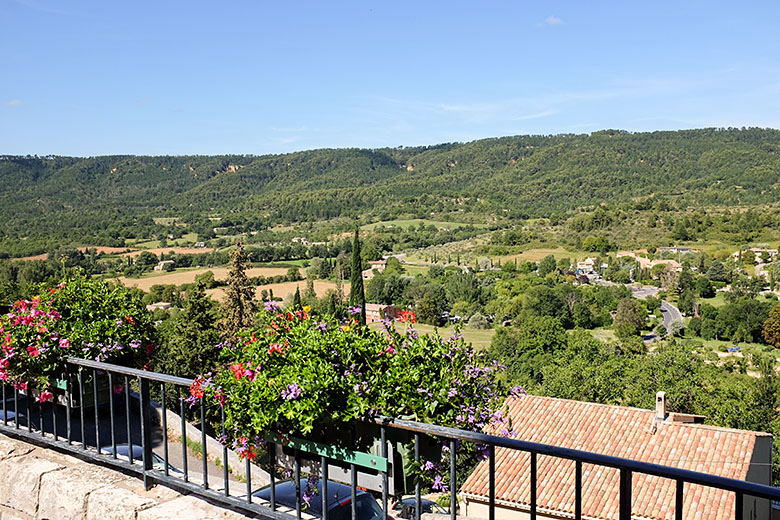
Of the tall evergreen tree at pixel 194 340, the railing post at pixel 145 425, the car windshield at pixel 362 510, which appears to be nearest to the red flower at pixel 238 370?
the railing post at pixel 145 425

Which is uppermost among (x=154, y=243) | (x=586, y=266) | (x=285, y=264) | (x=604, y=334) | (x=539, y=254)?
(x=154, y=243)


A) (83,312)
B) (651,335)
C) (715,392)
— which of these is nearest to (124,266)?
(651,335)

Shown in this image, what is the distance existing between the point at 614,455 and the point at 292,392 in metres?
8.89

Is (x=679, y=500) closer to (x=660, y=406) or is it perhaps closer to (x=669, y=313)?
(x=660, y=406)

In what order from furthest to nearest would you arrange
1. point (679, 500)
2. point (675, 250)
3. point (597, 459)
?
1. point (675, 250)
2. point (597, 459)
3. point (679, 500)

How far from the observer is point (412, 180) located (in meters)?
166

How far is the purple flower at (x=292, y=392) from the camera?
2355mm

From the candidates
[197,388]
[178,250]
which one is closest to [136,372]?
[197,388]

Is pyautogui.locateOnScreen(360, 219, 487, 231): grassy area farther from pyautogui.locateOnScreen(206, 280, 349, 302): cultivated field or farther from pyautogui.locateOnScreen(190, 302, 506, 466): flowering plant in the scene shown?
pyautogui.locateOnScreen(190, 302, 506, 466): flowering plant

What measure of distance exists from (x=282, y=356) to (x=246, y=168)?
596 ft

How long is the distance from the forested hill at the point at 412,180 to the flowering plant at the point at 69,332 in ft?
371

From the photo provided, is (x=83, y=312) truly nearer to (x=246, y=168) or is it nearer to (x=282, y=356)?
(x=282, y=356)

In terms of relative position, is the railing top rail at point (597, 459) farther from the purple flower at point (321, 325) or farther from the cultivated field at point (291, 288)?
the cultivated field at point (291, 288)

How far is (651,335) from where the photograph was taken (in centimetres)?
5644
